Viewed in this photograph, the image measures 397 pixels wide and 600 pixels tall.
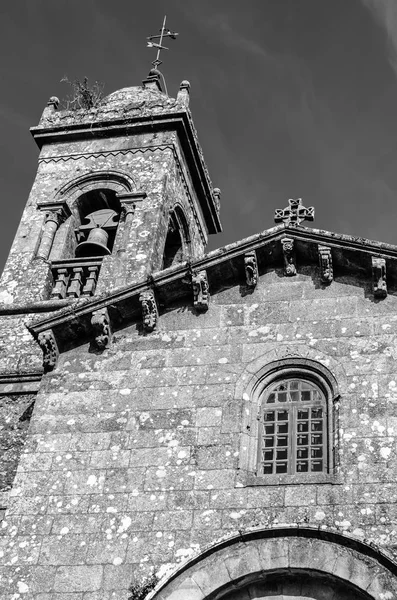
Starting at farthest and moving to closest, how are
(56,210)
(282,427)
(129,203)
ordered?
1. (56,210)
2. (129,203)
3. (282,427)

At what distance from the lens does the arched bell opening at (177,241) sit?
886 inches

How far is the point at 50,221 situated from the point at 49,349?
710 centimetres

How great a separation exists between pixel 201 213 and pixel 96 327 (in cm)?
1092

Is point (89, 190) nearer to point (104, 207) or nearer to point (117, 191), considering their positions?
point (104, 207)

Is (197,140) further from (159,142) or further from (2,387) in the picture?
(2,387)

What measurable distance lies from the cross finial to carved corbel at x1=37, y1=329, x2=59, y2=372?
3.77m

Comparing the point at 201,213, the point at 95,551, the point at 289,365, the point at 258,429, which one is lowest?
the point at 95,551

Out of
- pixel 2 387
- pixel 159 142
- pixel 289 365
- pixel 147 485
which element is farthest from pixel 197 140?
pixel 147 485

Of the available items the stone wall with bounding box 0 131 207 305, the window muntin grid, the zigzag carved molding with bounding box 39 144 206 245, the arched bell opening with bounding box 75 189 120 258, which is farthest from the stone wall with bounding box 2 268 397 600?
the zigzag carved molding with bounding box 39 144 206 245

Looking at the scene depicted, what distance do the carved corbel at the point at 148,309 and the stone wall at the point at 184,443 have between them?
0.51ft

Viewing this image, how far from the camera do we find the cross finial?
1502 centimetres

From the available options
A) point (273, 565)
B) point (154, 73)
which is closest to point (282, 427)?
point (273, 565)

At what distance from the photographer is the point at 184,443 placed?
12805 millimetres

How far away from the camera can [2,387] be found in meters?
16.3
